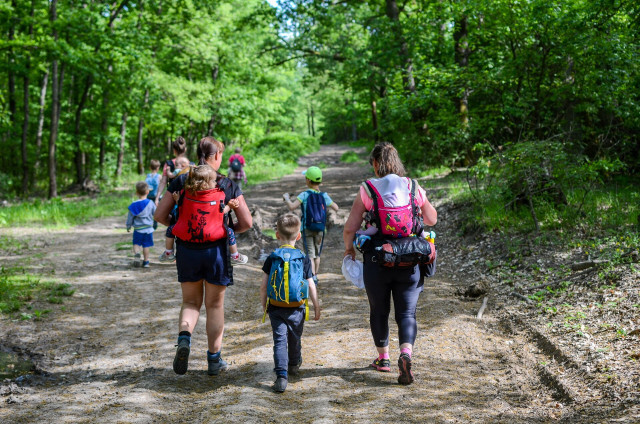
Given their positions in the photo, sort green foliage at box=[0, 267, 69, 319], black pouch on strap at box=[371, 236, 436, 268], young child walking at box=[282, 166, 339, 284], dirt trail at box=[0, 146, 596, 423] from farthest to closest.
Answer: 1. young child walking at box=[282, 166, 339, 284]
2. green foliage at box=[0, 267, 69, 319]
3. black pouch on strap at box=[371, 236, 436, 268]
4. dirt trail at box=[0, 146, 596, 423]

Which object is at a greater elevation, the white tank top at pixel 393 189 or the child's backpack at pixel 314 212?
the white tank top at pixel 393 189

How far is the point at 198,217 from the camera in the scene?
422 cm

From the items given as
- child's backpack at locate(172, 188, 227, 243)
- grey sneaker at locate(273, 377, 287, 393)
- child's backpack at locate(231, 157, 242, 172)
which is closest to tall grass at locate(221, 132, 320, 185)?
child's backpack at locate(231, 157, 242, 172)

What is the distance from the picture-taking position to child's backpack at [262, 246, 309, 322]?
14.1ft

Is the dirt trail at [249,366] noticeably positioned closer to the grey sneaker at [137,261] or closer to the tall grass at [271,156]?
the grey sneaker at [137,261]

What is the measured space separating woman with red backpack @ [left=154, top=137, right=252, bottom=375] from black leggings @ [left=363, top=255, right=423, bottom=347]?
1122 millimetres

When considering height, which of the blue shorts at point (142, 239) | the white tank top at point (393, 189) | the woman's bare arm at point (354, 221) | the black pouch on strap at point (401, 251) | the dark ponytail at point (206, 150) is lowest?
the blue shorts at point (142, 239)

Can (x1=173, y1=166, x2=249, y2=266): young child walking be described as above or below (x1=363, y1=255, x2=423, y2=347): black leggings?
above

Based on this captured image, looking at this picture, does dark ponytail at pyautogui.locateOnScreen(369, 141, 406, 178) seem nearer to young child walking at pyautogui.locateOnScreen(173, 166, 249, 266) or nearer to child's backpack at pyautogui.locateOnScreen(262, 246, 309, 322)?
child's backpack at pyautogui.locateOnScreen(262, 246, 309, 322)

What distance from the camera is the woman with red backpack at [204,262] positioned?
427 centimetres

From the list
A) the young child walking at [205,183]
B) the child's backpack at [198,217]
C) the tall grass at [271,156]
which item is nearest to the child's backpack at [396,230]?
the young child walking at [205,183]

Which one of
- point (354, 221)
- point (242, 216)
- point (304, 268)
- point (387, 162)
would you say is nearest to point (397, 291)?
point (354, 221)

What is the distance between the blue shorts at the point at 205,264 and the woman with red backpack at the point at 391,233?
103cm

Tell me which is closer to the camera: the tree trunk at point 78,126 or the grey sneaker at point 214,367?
the grey sneaker at point 214,367
